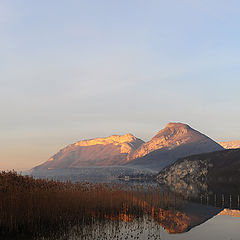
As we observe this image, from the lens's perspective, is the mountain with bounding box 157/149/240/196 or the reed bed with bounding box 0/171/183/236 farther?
the mountain with bounding box 157/149/240/196

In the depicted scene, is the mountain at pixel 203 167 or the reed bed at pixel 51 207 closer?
the reed bed at pixel 51 207

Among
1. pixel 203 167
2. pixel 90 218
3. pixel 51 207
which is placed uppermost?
pixel 51 207

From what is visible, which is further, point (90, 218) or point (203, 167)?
point (203, 167)

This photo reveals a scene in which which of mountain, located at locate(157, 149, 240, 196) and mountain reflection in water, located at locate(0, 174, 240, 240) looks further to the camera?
mountain, located at locate(157, 149, 240, 196)

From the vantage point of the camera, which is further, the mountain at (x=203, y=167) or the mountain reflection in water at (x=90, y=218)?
the mountain at (x=203, y=167)

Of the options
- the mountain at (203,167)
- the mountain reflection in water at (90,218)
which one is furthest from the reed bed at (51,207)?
the mountain at (203,167)

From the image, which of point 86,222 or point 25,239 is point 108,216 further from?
point 25,239

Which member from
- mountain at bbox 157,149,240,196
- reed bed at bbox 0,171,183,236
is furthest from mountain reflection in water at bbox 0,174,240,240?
mountain at bbox 157,149,240,196

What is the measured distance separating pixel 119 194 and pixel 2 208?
16.1 meters

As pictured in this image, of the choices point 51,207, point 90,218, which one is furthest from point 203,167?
point 51,207

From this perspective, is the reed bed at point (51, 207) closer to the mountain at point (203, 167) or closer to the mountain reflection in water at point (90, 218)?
the mountain reflection in water at point (90, 218)

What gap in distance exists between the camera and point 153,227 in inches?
976

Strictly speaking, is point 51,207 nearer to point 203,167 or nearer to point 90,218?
point 90,218

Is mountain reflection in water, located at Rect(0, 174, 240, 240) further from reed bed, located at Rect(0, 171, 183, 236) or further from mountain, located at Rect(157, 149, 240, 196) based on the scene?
mountain, located at Rect(157, 149, 240, 196)
